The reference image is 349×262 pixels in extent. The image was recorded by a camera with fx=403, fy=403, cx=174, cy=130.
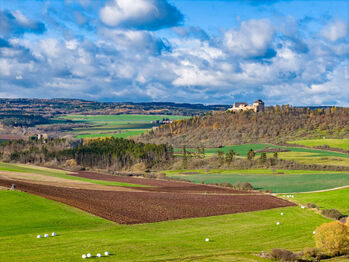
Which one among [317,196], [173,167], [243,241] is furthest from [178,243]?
[173,167]

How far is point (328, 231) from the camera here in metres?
31.4

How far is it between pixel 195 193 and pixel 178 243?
3721 centimetres

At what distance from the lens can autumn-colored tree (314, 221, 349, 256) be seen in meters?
31.2

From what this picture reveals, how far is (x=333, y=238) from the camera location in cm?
3128

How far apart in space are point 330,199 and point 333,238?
97.8ft

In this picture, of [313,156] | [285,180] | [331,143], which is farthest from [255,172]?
[331,143]

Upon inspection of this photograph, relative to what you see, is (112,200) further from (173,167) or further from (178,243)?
(173,167)

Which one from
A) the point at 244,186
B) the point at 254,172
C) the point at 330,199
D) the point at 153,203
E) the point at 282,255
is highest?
the point at 282,255

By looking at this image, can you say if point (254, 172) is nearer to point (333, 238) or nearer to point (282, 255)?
point (333, 238)

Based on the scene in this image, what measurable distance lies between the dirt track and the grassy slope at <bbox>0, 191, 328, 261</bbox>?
2.69 metres

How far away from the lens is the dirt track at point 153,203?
47088 millimetres

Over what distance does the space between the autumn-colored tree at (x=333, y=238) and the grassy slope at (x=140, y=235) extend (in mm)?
3374

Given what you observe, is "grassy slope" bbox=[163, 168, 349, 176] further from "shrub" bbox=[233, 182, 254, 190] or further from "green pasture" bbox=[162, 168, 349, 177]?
"shrub" bbox=[233, 182, 254, 190]

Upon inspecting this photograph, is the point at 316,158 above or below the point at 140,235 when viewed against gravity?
above
